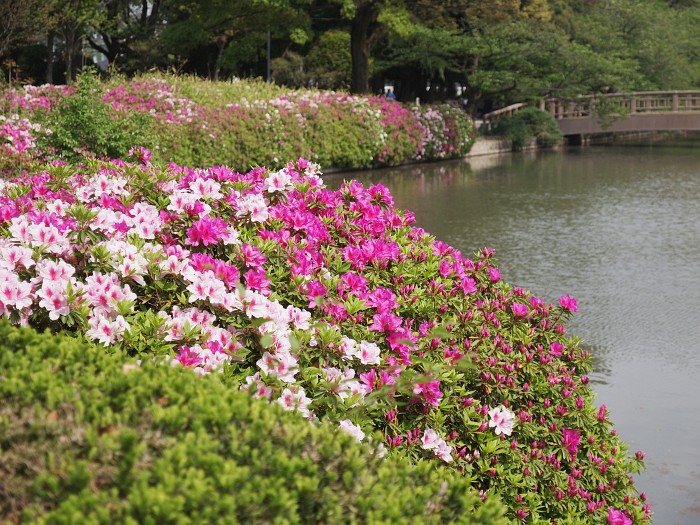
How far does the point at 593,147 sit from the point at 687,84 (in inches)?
534

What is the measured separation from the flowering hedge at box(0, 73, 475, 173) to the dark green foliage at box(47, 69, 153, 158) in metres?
0.01

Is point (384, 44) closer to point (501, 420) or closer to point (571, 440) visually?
point (571, 440)

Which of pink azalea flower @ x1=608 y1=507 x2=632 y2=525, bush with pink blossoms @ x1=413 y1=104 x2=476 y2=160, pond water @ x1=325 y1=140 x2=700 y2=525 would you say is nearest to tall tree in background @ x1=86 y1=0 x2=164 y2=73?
bush with pink blossoms @ x1=413 y1=104 x2=476 y2=160

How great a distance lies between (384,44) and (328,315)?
33309 millimetres

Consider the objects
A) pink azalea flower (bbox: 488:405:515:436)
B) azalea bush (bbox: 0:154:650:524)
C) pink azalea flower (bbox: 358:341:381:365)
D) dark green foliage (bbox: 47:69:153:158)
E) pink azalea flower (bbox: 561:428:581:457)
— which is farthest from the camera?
dark green foliage (bbox: 47:69:153:158)

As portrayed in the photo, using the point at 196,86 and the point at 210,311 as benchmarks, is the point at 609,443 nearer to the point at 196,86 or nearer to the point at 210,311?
the point at 210,311

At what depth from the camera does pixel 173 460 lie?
191cm

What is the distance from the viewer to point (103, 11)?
3438 centimetres

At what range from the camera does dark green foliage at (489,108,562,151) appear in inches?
1286

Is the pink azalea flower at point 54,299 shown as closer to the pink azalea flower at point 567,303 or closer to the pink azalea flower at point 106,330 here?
the pink azalea flower at point 106,330

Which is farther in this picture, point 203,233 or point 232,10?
point 232,10

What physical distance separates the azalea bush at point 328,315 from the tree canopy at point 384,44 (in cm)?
2278

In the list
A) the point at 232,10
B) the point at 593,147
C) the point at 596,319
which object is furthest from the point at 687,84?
the point at 596,319

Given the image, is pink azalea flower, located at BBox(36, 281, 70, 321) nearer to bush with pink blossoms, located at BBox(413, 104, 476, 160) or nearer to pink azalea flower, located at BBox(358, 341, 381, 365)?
pink azalea flower, located at BBox(358, 341, 381, 365)
